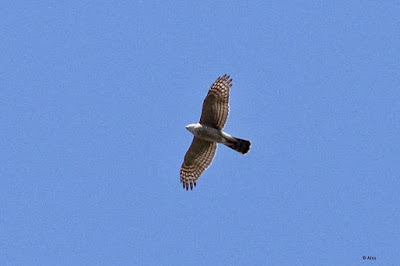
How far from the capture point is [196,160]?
958 inches

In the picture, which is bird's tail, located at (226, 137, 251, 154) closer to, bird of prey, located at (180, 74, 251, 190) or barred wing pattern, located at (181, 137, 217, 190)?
bird of prey, located at (180, 74, 251, 190)

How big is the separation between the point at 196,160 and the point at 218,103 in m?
2.31

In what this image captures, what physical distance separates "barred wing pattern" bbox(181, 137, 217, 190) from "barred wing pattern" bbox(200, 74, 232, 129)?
Answer: 3.24 ft

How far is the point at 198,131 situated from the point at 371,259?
266 inches

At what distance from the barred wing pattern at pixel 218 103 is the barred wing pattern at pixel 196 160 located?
0.99 m

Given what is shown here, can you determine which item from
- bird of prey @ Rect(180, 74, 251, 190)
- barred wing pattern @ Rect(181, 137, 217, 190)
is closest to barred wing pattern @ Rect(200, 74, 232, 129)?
bird of prey @ Rect(180, 74, 251, 190)

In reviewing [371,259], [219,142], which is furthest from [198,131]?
[371,259]

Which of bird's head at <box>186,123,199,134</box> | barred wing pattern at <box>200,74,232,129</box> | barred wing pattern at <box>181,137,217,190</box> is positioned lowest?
barred wing pattern at <box>181,137,217,190</box>

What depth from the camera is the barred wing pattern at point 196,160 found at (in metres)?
24.0

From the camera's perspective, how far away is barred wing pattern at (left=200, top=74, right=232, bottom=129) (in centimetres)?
2314

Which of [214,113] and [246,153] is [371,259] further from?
[214,113]

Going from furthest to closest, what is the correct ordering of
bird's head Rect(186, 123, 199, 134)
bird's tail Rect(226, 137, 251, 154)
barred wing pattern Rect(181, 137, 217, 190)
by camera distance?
1. barred wing pattern Rect(181, 137, 217, 190)
2. bird's head Rect(186, 123, 199, 134)
3. bird's tail Rect(226, 137, 251, 154)

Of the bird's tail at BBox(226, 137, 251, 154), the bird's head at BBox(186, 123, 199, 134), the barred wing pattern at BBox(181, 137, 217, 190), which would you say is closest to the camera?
the bird's tail at BBox(226, 137, 251, 154)

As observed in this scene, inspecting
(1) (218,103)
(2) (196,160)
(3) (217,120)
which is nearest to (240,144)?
(3) (217,120)
